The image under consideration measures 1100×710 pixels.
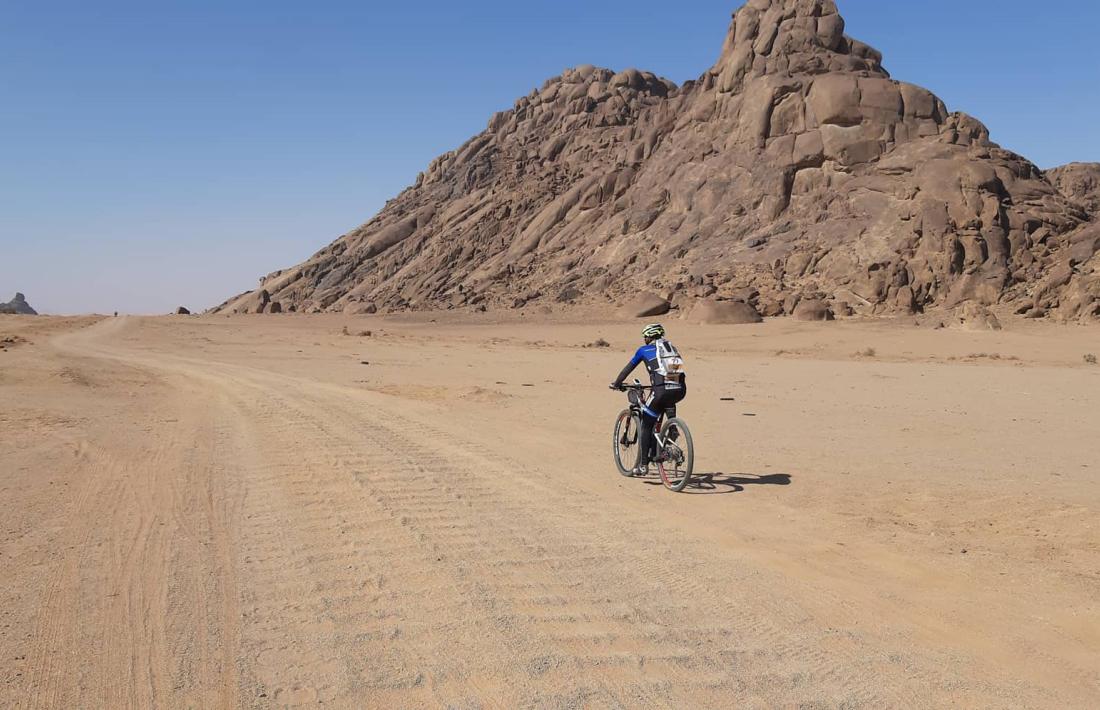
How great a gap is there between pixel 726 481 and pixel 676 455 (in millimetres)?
1016

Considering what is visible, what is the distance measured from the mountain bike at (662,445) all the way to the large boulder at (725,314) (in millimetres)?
31023

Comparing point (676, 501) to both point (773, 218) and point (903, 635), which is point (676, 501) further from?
point (773, 218)

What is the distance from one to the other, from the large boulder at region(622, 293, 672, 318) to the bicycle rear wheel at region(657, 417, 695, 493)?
37.6 meters

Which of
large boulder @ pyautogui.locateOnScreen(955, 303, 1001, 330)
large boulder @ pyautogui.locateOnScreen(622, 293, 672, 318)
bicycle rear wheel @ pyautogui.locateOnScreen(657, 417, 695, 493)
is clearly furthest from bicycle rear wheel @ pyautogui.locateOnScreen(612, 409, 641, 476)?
large boulder @ pyautogui.locateOnScreen(622, 293, 672, 318)

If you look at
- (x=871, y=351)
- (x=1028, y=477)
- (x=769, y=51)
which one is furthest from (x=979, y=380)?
(x=769, y=51)

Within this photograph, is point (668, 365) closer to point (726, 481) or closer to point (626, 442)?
point (626, 442)

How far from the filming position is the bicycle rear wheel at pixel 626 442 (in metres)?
10.5

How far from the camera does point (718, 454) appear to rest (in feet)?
39.9

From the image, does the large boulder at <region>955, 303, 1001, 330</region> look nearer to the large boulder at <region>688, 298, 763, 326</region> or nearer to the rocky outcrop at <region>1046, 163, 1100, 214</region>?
the large boulder at <region>688, 298, 763, 326</region>

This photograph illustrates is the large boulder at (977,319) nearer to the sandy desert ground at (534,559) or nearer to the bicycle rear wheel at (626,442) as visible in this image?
the sandy desert ground at (534,559)

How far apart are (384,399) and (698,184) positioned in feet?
150

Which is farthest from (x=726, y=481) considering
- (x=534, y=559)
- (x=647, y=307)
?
(x=647, y=307)

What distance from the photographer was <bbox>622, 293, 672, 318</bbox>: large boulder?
4731 cm

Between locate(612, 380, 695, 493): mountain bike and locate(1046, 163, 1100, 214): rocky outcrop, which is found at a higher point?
locate(1046, 163, 1100, 214): rocky outcrop
